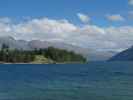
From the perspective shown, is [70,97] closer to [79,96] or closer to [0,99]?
[79,96]

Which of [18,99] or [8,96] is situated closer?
[18,99]

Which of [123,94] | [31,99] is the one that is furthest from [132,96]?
[31,99]

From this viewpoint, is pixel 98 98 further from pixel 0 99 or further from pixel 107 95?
pixel 0 99

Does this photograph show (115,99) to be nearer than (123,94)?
Yes

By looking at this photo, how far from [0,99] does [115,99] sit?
724 inches

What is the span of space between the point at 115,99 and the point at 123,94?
268 inches

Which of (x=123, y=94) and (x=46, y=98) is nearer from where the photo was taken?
(x=46, y=98)

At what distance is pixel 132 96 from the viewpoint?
61.2 metres

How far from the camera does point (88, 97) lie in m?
60.4

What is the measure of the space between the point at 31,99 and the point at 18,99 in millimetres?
2327

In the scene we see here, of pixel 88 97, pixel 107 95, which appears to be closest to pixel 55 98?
pixel 88 97

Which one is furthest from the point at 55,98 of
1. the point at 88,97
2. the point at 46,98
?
the point at 88,97

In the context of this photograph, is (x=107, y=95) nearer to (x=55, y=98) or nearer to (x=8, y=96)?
(x=55, y=98)

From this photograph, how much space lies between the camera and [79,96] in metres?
62.1
